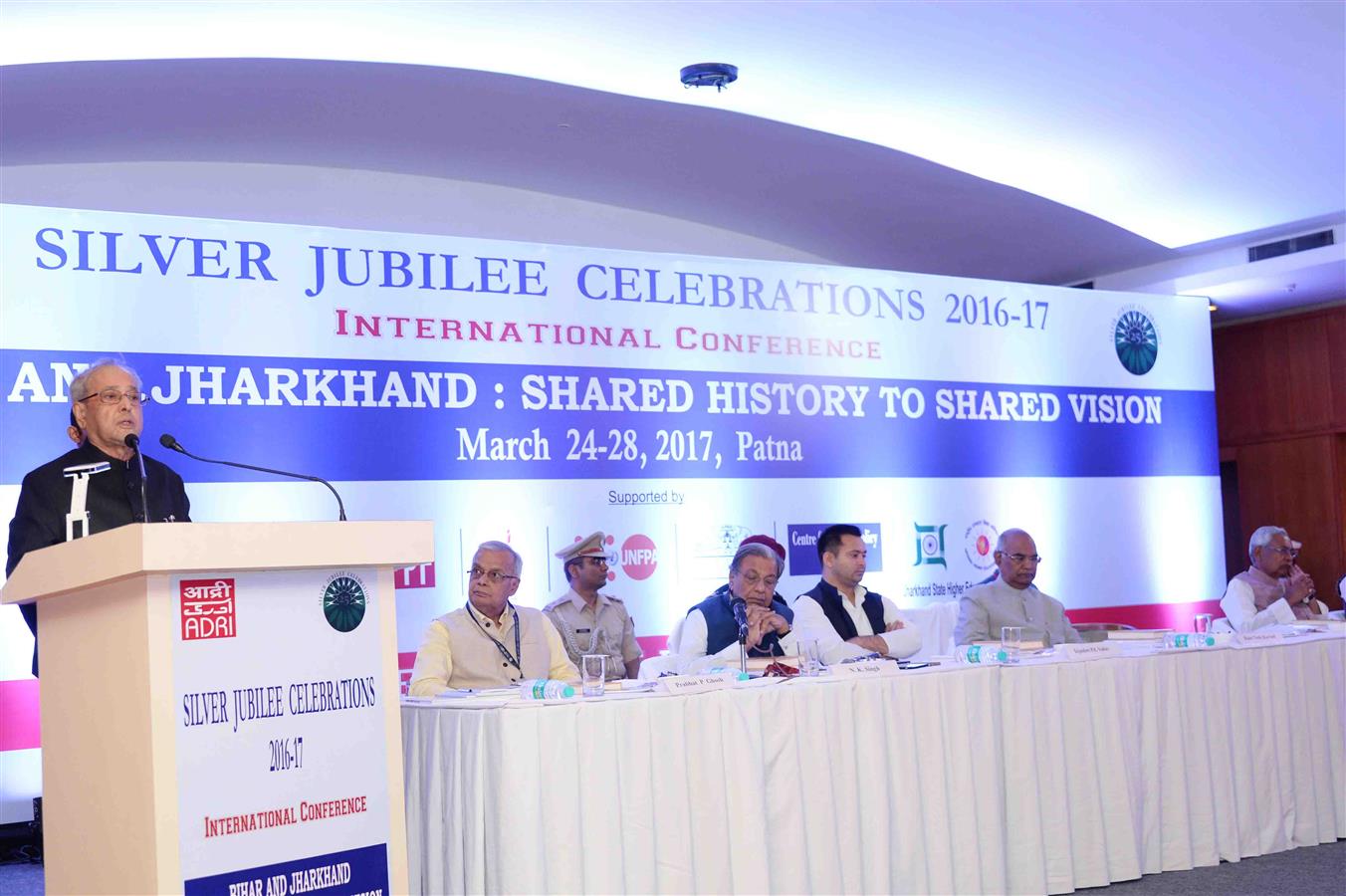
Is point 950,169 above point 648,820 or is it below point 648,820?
above

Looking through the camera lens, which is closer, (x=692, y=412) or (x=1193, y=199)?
(x=692, y=412)

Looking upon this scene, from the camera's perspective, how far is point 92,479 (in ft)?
9.84

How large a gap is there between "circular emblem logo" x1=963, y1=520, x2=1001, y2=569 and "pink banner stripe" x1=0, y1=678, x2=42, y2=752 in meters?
4.30

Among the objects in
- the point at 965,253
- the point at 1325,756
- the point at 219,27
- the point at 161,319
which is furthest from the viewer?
the point at 965,253

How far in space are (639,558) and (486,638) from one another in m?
2.11

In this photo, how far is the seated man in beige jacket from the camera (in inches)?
158

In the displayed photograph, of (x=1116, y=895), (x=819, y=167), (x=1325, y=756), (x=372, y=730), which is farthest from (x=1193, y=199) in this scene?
(x=372, y=730)

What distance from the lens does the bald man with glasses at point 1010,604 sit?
17.1 ft

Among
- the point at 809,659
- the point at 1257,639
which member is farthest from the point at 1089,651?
the point at 809,659

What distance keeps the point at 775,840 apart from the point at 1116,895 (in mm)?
1104

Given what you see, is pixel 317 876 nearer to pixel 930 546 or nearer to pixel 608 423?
pixel 608 423

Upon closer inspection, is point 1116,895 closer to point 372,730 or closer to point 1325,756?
point 1325,756

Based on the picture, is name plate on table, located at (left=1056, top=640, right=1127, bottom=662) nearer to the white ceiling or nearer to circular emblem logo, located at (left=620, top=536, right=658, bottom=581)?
circular emblem logo, located at (left=620, top=536, right=658, bottom=581)

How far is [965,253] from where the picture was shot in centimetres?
879
